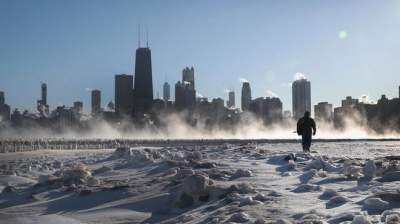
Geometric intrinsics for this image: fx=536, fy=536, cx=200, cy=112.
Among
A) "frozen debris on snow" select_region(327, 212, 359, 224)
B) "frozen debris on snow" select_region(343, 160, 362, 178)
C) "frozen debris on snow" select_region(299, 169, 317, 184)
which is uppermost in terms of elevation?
"frozen debris on snow" select_region(343, 160, 362, 178)

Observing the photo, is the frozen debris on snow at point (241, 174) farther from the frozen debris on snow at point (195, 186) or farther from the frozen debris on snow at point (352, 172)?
the frozen debris on snow at point (195, 186)

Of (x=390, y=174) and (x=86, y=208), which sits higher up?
(x=390, y=174)

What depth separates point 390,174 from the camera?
1020 cm

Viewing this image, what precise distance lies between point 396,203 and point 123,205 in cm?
536

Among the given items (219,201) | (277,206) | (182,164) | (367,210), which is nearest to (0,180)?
(182,164)

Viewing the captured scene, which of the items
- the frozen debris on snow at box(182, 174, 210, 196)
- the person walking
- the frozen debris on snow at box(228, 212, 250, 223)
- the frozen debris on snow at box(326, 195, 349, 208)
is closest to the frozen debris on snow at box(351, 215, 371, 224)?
the frozen debris on snow at box(326, 195, 349, 208)

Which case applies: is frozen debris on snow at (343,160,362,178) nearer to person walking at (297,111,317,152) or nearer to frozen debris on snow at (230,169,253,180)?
frozen debris on snow at (230,169,253,180)

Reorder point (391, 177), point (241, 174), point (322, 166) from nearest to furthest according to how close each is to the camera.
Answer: point (391, 177), point (241, 174), point (322, 166)

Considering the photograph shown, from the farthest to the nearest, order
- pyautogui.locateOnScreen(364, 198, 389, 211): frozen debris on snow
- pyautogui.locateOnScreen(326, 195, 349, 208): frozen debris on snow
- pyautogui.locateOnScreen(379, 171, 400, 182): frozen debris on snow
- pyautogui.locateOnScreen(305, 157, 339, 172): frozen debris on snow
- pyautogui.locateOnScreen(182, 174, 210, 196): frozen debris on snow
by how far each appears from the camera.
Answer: pyautogui.locateOnScreen(305, 157, 339, 172): frozen debris on snow, pyautogui.locateOnScreen(379, 171, 400, 182): frozen debris on snow, pyautogui.locateOnScreen(182, 174, 210, 196): frozen debris on snow, pyautogui.locateOnScreen(326, 195, 349, 208): frozen debris on snow, pyautogui.locateOnScreen(364, 198, 389, 211): frozen debris on snow

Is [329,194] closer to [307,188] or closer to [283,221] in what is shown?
[307,188]

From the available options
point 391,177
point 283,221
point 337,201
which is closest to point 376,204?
point 337,201

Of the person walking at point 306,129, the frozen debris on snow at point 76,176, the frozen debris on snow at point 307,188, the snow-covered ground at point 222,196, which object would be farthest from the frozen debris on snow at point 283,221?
the person walking at point 306,129

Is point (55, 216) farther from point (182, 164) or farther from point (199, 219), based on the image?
point (182, 164)

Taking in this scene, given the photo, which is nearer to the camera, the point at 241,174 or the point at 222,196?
the point at 222,196
